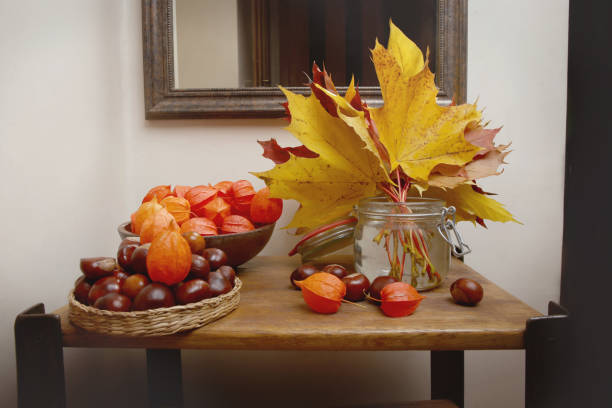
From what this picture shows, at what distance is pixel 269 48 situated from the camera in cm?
102

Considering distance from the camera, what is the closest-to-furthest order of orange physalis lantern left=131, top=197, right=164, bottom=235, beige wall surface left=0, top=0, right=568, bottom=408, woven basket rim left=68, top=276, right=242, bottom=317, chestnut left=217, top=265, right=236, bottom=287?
woven basket rim left=68, top=276, right=242, bottom=317 → chestnut left=217, top=265, right=236, bottom=287 → orange physalis lantern left=131, top=197, right=164, bottom=235 → beige wall surface left=0, top=0, right=568, bottom=408

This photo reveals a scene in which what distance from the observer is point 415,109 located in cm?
67

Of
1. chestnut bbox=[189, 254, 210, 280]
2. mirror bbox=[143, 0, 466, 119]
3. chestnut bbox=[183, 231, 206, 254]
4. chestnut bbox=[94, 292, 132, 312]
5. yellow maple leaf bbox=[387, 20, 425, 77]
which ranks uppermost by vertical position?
mirror bbox=[143, 0, 466, 119]

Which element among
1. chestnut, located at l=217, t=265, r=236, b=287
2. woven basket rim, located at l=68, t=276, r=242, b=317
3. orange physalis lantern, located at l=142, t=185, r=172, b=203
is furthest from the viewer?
orange physalis lantern, located at l=142, t=185, r=172, b=203

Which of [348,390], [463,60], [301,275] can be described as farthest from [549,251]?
[301,275]

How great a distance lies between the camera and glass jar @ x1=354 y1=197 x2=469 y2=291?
2.22 feet

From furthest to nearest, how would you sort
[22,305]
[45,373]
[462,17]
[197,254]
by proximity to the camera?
1. [462,17]
2. [22,305]
3. [197,254]
4. [45,373]

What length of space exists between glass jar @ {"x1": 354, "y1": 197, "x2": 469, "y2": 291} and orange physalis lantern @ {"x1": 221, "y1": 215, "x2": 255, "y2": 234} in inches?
8.9

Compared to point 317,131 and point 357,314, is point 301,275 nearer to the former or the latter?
point 357,314

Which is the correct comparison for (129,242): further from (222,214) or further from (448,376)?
(448,376)

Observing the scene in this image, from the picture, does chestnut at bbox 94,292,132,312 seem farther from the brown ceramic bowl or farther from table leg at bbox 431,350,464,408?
table leg at bbox 431,350,464,408

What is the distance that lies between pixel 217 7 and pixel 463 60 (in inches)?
25.5

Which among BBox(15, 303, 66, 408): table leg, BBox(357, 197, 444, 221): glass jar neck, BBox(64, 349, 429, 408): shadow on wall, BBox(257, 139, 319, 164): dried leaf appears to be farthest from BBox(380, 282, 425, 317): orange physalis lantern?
BBox(64, 349, 429, 408): shadow on wall

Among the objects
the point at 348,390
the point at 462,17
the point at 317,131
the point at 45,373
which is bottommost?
the point at 348,390
